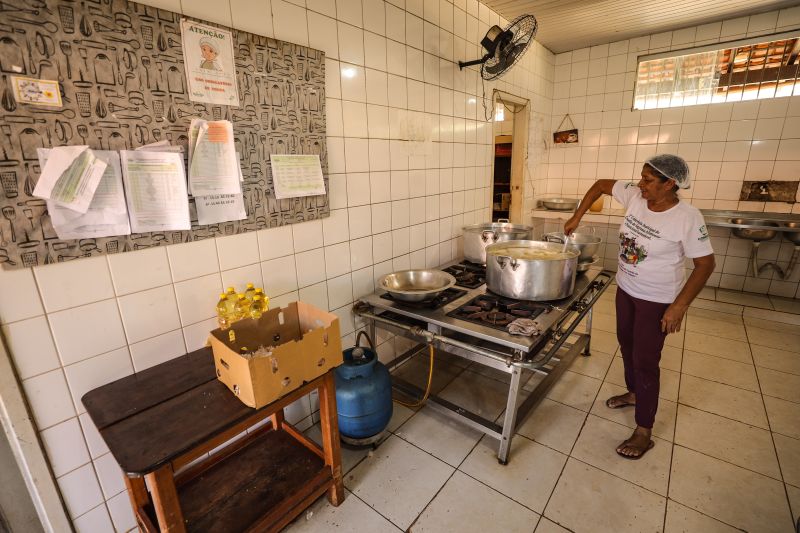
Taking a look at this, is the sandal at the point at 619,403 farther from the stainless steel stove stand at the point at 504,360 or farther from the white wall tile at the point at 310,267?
the white wall tile at the point at 310,267

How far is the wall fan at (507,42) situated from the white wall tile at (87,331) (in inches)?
101

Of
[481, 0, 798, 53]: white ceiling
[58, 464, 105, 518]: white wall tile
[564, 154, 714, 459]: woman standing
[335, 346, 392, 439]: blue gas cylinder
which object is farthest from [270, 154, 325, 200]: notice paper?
[481, 0, 798, 53]: white ceiling

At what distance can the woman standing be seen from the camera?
1.61m

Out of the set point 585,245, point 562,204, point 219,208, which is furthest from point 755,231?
point 219,208

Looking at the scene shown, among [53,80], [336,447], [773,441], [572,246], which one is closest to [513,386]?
[336,447]

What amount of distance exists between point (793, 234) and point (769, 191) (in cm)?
46

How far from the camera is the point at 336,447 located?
60.0 inches

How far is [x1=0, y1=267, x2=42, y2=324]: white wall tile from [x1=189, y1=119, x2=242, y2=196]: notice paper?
0.54 metres

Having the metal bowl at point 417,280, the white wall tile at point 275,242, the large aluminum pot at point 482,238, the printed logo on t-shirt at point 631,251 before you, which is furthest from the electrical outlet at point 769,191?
the white wall tile at point 275,242

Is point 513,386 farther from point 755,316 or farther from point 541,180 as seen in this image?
point 541,180

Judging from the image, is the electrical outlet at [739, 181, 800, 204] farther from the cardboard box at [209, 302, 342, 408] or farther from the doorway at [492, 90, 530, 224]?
the cardboard box at [209, 302, 342, 408]

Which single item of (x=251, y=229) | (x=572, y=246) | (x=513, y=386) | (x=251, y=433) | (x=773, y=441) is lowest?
(x=773, y=441)

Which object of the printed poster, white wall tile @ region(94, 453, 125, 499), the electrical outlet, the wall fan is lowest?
white wall tile @ region(94, 453, 125, 499)

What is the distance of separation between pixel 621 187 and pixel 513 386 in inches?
48.5
